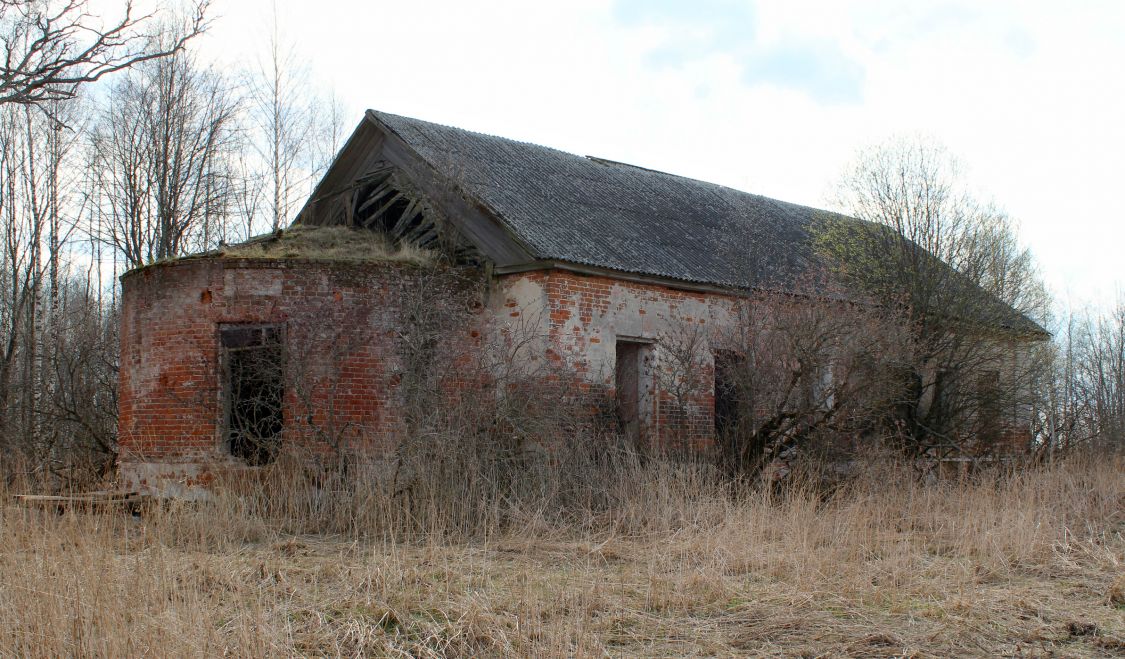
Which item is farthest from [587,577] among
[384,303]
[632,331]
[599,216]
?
[599,216]

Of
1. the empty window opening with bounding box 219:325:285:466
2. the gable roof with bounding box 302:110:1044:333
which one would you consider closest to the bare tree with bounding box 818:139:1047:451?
the gable roof with bounding box 302:110:1044:333

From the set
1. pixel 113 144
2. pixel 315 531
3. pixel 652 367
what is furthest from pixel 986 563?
pixel 113 144

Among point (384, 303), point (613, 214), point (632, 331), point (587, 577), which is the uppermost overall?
point (613, 214)

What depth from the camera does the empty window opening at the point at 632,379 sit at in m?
14.3

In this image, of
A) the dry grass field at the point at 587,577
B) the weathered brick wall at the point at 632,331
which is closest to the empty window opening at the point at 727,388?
the weathered brick wall at the point at 632,331

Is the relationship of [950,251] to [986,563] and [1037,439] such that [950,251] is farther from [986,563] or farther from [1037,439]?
[986,563]

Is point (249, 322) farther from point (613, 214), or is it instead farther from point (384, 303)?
point (613, 214)

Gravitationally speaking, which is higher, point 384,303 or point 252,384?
point 384,303

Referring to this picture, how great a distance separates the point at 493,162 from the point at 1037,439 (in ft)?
30.8

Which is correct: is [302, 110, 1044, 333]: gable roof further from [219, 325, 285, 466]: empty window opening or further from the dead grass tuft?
[219, 325, 285, 466]: empty window opening

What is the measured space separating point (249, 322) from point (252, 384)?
94 centimetres

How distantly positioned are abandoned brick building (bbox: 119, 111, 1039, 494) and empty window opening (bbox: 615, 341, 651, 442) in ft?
0.08

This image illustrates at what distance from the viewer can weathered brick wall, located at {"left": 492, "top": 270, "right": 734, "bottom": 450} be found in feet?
43.3

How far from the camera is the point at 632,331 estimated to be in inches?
553
